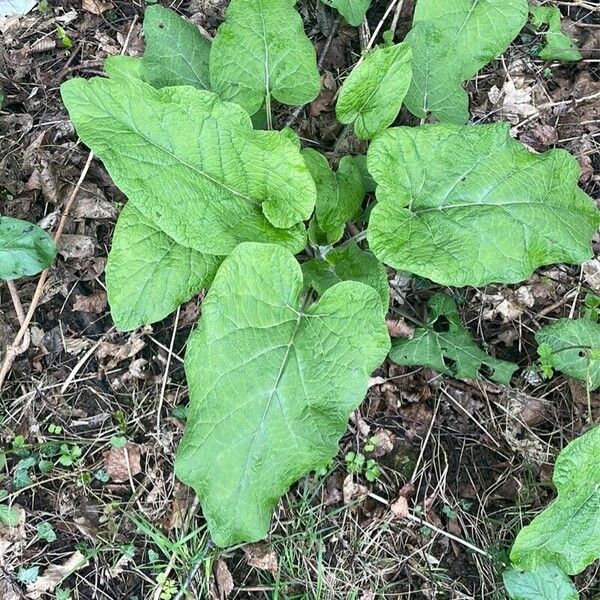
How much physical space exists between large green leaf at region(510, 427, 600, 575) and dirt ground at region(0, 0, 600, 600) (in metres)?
0.40

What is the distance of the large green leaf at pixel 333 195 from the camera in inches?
92.0

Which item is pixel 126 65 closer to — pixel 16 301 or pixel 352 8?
pixel 352 8

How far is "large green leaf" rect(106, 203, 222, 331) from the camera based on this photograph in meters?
2.15

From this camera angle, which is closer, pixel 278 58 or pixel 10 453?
pixel 278 58

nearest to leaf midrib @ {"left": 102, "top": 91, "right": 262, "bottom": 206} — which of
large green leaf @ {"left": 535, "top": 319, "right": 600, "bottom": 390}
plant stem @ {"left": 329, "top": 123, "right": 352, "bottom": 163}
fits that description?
plant stem @ {"left": 329, "top": 123, "right": 352, "bottom": 163}

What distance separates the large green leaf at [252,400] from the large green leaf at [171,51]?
34.8 inches

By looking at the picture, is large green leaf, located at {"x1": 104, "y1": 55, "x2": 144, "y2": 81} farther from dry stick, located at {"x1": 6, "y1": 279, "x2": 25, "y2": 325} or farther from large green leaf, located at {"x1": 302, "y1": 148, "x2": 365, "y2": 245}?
dry stick, located at {"x1": 6, "y1": 279, "x2": 25, "y2": 325}

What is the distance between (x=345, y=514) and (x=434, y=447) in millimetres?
432

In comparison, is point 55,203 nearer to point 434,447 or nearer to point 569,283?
point 434,447

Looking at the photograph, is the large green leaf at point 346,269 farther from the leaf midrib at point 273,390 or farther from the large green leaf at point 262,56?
the large green leaf at point 262,56

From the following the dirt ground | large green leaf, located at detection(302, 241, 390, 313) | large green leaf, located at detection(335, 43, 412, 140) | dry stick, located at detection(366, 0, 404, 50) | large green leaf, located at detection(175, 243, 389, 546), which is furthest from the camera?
dry stick, located at detection(366, 0, 404, 50)

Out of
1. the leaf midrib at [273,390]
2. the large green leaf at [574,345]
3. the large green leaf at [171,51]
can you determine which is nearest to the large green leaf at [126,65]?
the large green leaf at [171,51]

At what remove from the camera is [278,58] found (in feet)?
7.85

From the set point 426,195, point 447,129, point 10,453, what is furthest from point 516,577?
point 10,453
